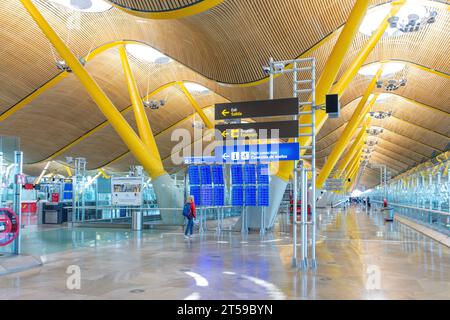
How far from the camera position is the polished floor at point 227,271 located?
682 centimetres

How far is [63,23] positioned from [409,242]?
20867 millimetres

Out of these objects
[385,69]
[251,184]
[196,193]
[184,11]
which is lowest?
[196,193]

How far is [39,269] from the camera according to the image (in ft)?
29.4

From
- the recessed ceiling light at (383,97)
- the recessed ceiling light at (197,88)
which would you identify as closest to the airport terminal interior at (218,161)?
the recessed ceiling light at (197,88)

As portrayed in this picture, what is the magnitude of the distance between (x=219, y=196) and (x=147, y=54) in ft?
54.6

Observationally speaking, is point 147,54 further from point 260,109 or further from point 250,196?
point 260,109

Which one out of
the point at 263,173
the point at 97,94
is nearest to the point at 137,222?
the point at 263,173

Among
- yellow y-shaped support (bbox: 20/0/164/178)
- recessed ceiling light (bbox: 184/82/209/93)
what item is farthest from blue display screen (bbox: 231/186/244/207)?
recessed ceiling light (bbox: 184/82/209/93)

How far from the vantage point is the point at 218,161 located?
12.9 meters

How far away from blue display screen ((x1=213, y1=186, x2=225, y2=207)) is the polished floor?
12.9 ft

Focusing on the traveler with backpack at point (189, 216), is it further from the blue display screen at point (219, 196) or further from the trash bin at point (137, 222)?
the trash bin at point (137, 222)

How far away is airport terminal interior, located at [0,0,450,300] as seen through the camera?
327 inches
